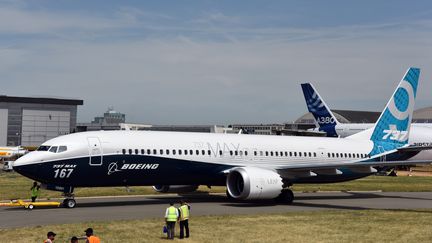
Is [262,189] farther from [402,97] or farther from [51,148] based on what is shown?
[402,97]

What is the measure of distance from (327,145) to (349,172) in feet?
8.67

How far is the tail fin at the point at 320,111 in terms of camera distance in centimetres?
10438

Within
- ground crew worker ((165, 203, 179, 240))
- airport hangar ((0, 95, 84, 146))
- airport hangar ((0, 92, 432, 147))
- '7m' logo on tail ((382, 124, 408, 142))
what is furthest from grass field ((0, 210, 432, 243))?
airport hangar ((0, 95, 84, 146))

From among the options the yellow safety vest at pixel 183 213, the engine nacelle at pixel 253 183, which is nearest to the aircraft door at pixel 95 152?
the engine nacelle at pixel 253 183

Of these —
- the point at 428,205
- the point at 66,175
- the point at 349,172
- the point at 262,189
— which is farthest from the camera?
the point at 349,172

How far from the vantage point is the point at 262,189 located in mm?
33375

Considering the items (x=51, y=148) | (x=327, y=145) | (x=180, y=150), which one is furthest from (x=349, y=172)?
(x=51, y=148)

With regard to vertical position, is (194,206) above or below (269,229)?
above

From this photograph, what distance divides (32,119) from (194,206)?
16653 centimetres

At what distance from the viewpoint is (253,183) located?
3309cm

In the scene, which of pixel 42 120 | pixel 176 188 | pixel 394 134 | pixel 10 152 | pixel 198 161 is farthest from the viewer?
pixel 42 120

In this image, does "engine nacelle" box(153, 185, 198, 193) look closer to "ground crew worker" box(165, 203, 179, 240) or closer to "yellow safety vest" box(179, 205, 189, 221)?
"yellow safety vest" box(179, 205, 189, 221)

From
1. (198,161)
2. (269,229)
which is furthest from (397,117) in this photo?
(269,229)

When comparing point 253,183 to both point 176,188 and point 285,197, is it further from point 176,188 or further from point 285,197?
point 176,188
